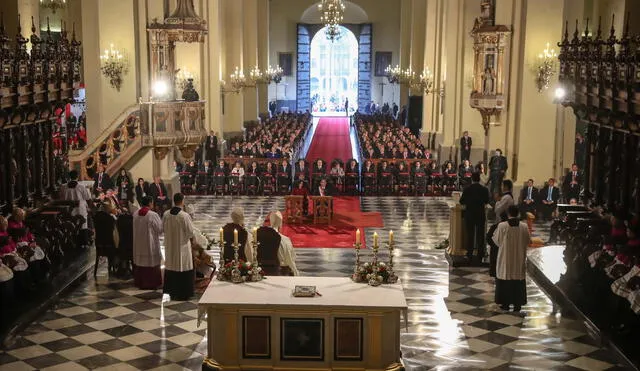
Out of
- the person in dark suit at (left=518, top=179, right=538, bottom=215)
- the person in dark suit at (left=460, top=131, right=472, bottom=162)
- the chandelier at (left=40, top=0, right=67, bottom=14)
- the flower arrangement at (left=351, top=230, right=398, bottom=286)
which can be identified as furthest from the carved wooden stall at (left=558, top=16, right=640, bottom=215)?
the chandelier at (left=40, top=0, right=67, bottom=14)

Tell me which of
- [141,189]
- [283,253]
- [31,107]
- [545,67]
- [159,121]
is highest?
[545,67]

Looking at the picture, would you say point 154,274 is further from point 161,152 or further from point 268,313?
point 161,152

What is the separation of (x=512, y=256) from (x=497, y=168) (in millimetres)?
10145

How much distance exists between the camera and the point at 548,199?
21.9 m

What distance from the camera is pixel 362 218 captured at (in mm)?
22578

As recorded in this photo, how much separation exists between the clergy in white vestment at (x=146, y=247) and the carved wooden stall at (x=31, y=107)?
308 centimetres

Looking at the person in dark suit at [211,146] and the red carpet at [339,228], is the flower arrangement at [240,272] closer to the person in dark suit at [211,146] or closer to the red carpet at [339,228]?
the red carpet at [339,228]

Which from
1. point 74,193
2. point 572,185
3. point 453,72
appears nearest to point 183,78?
point 453,72

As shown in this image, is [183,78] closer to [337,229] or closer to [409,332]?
[337,229]

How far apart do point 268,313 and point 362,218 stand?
12647 millimetres

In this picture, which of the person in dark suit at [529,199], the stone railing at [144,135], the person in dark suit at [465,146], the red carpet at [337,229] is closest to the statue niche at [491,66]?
the person in dark suit at [529,199]

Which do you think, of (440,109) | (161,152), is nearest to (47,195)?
(161,152)

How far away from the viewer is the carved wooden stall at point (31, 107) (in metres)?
15.4

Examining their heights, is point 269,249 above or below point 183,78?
below
